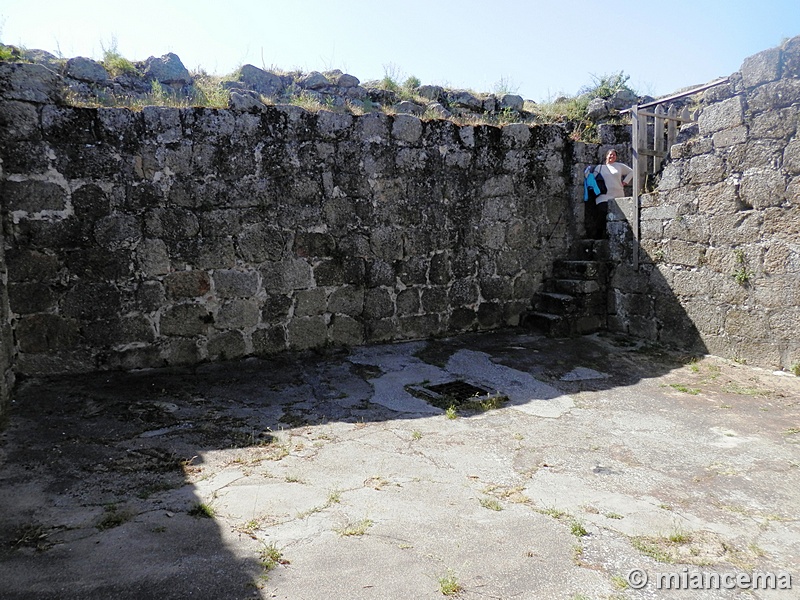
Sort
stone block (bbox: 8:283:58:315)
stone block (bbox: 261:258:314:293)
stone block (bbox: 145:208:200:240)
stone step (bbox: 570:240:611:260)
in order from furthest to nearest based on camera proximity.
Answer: stone step (bbox: 570:240:611:260), stone block (bbox: 261:258:314:293), stone block (bbox: 145:208:200:240), stone block (bbox: 8:283:58:315)

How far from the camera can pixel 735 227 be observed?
528cm

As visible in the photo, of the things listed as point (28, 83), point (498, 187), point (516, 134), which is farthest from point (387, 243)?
point (28, 83)

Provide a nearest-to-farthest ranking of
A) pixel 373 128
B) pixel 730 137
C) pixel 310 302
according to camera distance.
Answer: pixel 730 137 → pixel 310 302 → pixel 373 128

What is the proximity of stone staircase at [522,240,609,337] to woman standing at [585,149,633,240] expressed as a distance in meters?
0.25

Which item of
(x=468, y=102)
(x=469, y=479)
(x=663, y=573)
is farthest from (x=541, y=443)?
(x=468, y=102)

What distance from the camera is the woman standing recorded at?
6.81m

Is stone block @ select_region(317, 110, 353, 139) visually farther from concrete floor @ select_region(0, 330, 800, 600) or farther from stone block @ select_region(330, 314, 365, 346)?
concrete floor @ select_region(0, 330, 800, 600)

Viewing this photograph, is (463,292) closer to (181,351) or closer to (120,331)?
(181,351)

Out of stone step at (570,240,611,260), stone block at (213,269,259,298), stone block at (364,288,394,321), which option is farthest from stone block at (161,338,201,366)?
stone step at (570,240,611,260)

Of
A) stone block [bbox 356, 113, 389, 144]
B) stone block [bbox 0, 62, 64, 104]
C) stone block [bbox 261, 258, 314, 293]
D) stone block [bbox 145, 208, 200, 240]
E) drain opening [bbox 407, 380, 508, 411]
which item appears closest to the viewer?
drain opening [bbox 407, 380, 508, 411]

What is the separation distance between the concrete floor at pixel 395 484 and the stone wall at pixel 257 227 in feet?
1.92

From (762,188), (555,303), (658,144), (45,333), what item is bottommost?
(555,303)

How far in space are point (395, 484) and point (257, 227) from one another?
10.9 ft

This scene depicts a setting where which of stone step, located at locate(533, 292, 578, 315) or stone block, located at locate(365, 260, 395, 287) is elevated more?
stone block, located at locate(365, 260, 395, 287)
